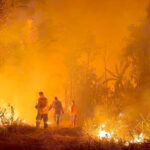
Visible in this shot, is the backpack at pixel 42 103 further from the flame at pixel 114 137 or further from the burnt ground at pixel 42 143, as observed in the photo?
the flame at pixel 114 137

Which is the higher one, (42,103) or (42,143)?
(42,103)

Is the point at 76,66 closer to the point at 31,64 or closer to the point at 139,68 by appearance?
the point at 31,64

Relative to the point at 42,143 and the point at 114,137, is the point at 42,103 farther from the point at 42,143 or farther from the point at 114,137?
the point at 114,137

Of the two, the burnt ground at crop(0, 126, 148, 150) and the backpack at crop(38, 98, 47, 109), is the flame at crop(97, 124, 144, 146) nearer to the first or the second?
Answer: the burnt ground at crop(0, 126, 148, 150)

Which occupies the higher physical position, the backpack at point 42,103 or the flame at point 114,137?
the backpack at point 42,103

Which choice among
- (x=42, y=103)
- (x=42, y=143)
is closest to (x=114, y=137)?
(x=42, y=143)

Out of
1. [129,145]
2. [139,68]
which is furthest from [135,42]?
[129,145]

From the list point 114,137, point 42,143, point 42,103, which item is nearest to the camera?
point 42,143

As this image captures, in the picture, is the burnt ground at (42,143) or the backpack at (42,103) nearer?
the burnt ground at (42,143)

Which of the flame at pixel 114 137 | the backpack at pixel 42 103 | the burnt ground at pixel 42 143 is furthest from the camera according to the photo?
the backpack at pixel 42 103

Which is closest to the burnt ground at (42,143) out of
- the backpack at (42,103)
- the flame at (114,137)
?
the flame at (114,137)

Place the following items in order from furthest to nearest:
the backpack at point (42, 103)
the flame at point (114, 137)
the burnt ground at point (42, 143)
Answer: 1. the backpack at point (42, 103)
2. the flame at point (114, 137)
3. the burnt ground at point (42, 143)

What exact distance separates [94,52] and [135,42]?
9557 mm

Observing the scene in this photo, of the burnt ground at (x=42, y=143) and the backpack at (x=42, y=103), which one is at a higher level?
the backpack at (x=42, y=103)
